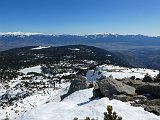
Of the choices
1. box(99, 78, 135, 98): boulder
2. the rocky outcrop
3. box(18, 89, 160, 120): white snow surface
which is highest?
box(99, 78, 135, 98): boulder

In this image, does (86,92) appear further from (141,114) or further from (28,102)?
(28,102)

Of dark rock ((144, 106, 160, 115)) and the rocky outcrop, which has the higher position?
dark rock ((144, 106, 160, 115))

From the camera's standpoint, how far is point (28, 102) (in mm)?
149625

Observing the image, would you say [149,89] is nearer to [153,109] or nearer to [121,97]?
[121,97]

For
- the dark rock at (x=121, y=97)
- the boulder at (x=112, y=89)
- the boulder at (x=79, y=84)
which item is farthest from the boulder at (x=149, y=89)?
the boulder at (x=79, y=84)

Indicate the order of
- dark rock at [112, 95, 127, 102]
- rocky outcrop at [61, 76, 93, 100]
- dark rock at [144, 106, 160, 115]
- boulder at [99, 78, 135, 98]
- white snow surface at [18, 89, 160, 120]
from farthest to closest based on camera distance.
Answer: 1. rocky outcrop at [61, 76, 93, 100]
2. boulder at [99, 78, 135, 98]
3. dark rock at [112, 95, 127, 102]
4. dark rock at [144, 106, 160, 115]
5. white snow surface at [18, 89, 160, 120]

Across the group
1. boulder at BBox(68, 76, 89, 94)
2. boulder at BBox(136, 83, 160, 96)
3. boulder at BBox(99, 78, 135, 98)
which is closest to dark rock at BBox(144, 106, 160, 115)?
boulder at BBox(99, 78, 135, 98)

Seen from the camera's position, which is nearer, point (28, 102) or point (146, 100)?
point (146, 100)

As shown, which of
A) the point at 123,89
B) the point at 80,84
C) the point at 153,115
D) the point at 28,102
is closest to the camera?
the point at 153,115

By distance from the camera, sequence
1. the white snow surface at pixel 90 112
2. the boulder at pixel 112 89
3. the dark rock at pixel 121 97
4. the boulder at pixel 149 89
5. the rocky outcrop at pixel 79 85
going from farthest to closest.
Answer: the rocky outcrop at pixel 79 85 < the boulder at pixel 149 89 < the boulder at pixel 112 89 < the dark rock at pixel 121 97 < the white snow surface at pixel 90 112

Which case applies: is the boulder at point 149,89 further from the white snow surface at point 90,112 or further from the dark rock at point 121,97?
the white snow surface at point 90,112

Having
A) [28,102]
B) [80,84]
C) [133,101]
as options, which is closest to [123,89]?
[133,101]

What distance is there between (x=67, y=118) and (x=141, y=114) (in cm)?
646

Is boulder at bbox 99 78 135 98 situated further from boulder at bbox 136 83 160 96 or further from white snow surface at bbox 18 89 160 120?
white snow surface at bbox 18 89 160 120
